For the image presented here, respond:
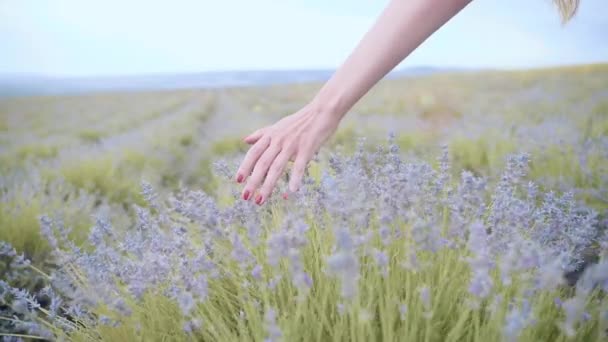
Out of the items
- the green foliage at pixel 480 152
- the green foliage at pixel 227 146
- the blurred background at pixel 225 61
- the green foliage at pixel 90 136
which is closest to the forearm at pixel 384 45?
the blurred background at pixel 225 61

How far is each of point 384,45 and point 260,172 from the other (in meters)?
0.37

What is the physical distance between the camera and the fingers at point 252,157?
1.05m

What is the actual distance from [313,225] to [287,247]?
0.45 meters

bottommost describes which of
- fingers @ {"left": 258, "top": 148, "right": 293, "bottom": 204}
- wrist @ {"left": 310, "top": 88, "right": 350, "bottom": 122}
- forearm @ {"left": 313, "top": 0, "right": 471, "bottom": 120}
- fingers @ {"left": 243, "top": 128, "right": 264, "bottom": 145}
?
fingers @ {"left": 258, "top": 148, "right": 293, "bottom": 204}

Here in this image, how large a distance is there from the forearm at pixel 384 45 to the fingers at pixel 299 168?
0.36ft

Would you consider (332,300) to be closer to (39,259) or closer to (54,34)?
(39,259)

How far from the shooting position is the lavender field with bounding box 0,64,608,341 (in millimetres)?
761

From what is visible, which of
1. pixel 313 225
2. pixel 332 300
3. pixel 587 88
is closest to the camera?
pixel 332 300

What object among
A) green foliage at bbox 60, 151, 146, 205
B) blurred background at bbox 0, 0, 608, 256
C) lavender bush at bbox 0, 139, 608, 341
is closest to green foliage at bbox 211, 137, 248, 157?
blurred background at bbox 0, 0, 608, 256

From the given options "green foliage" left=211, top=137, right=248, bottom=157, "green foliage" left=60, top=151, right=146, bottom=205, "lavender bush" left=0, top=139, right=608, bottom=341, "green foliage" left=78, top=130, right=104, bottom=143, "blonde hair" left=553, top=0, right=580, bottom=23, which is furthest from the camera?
"green foliage" left=78, top=130, right=104, bottom=143

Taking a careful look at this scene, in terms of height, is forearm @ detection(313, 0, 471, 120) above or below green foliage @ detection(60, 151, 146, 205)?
above

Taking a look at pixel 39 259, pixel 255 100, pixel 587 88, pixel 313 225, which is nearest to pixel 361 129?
pixel 587 88

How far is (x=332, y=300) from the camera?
86cm

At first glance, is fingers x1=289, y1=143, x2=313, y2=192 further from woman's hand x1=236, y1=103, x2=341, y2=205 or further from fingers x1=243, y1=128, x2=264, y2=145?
fingers x1=243, y1=128, x2=264, y2=145
